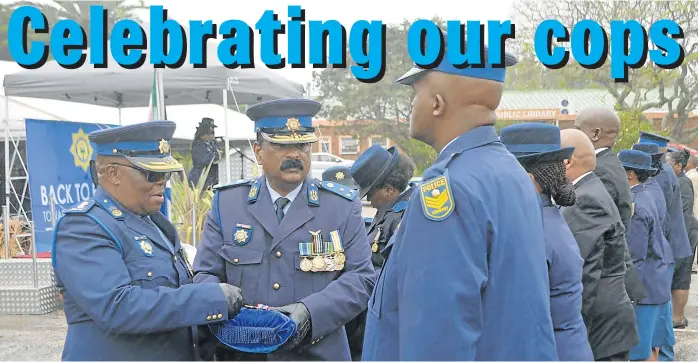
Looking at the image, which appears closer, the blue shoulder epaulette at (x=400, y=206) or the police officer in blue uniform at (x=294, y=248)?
the police officer in blue uniform at (x=294, y=248)

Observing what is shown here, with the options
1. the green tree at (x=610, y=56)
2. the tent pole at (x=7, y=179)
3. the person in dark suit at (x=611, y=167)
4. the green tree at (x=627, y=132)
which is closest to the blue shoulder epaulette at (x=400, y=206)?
the person in dark suit at (x=611, y=167)

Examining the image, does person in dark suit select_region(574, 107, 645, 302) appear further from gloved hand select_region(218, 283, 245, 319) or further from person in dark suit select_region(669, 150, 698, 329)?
person in dark suit select_region(669, 150, 698, 329)

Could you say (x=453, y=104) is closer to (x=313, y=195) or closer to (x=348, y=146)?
(x=313, y=195)

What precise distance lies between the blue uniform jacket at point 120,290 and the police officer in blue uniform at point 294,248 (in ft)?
1.23

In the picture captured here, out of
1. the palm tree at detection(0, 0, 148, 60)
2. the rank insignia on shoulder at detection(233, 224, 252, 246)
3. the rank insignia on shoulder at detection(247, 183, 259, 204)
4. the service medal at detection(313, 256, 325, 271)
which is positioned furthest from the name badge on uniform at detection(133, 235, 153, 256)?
the palm tree at detection(0, 0, 148, 60)

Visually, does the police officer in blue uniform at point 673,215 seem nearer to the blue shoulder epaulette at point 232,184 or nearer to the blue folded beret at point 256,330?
the blue shoulder epaulette at point 232,184

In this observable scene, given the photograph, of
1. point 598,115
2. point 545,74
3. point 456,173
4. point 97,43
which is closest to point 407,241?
point 456,173

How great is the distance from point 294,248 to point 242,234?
0.24m

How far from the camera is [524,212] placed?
180cm

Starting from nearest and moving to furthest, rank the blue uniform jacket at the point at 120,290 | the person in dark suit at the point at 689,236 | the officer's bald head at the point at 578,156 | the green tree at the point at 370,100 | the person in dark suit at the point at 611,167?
the blue uniform jacket at the point at 120,290 < the officer's bald head at the point at 578,156 < the person in dark suit at the point at 611,167 < the person in dark suit at the point at 689,236 < the green tree at the point at 370,100

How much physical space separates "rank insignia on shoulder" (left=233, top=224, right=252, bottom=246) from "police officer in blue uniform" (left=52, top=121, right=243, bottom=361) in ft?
0.85

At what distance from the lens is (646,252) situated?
211 inches

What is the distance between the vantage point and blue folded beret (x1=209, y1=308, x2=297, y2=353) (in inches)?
106

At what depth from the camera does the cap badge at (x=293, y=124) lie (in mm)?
3408
